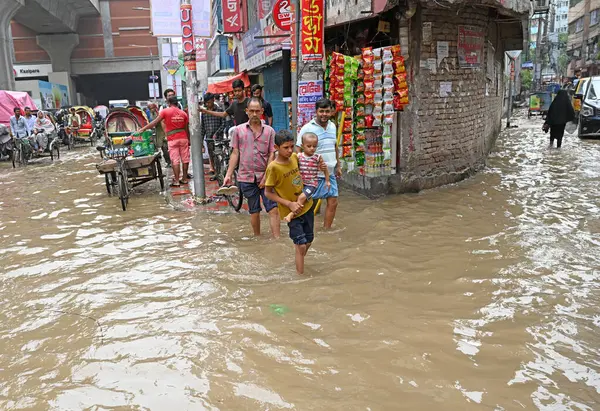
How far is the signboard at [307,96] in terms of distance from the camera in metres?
6.79

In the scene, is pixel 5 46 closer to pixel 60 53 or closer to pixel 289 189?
pixel 60 53

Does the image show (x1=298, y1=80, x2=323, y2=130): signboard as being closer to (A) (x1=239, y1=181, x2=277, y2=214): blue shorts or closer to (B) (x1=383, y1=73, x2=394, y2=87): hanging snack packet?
(A) (x1=239, y1=181, x2=277, y2=214): blue shorts

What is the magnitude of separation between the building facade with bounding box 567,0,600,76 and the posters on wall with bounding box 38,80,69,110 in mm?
40567

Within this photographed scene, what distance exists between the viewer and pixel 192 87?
8.10 m

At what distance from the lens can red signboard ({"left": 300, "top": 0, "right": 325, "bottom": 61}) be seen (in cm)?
661

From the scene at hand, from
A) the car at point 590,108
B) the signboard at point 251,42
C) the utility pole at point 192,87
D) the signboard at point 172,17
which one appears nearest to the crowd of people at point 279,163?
the utility pole at point 192,87

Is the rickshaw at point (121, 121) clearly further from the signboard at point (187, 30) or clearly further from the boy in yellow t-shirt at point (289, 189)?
the boy in yellow t-shirt at point (289, 189)

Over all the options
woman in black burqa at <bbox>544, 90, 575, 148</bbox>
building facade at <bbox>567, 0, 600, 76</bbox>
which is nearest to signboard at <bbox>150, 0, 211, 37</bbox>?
woman in black burqa at <bbox>544, 90, 575, 148</bbox>

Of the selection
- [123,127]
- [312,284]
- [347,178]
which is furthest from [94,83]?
[312,284]

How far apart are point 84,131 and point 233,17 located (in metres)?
10.4

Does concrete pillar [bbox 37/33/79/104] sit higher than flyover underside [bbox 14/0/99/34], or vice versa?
flyover underside [bbox 14/0/99/34]

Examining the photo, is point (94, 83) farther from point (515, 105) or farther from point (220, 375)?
point (220, 375)

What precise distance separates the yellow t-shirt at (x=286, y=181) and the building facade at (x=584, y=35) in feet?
136

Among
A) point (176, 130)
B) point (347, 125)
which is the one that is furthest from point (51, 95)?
point (347, 125)
